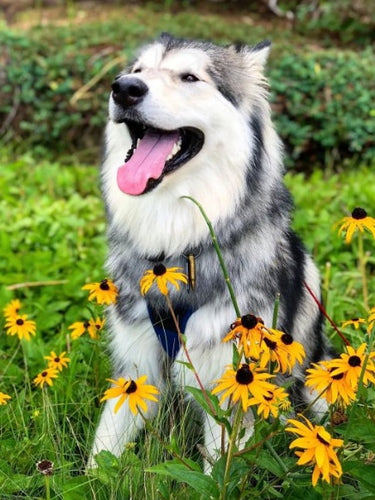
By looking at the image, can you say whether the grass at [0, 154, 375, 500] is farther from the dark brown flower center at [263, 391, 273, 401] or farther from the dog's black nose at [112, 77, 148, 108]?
the dog's black nose at [112, 77, 148, 108]

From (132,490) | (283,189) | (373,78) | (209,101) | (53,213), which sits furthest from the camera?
(373,78)

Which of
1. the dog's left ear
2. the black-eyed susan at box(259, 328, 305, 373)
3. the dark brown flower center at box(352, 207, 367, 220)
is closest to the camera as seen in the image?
the black-eyed susan at box(259, 328, 305, 373)

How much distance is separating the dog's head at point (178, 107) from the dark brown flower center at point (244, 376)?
38.4 inches

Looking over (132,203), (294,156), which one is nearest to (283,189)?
(132,203)

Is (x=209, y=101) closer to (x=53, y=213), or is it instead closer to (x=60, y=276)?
(x=60, y=276)

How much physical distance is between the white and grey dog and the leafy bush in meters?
3.62

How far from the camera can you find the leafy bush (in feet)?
20.1

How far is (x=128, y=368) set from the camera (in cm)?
266

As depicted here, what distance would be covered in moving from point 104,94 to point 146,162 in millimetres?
4124

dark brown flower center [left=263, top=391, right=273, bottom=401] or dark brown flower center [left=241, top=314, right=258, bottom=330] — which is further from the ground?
dark brown flower center [left=241, top=314, right=258, bottom=330]

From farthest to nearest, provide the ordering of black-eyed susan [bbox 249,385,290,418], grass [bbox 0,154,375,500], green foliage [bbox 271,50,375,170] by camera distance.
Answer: green foliage [bbox 271,50,375,170] → grass [bbox 0,154,375,500] → black-eyed susan [bbox 249,385,290,418]

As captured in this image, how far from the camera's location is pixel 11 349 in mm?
3275

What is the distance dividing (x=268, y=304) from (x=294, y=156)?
392 centimetres

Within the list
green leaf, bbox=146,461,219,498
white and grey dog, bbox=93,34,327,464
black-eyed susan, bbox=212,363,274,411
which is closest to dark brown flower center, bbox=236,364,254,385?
black-eyed susan, bbox=212,363,274,411
